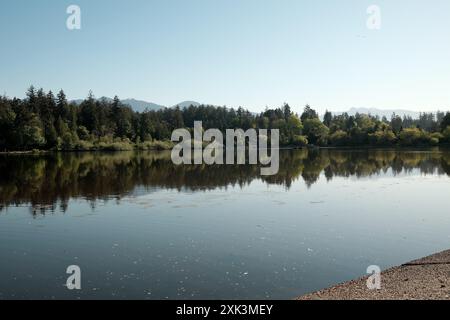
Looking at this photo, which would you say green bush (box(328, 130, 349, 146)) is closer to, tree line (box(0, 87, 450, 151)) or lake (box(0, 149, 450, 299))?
tree line (box(0, 87, 450, 151))

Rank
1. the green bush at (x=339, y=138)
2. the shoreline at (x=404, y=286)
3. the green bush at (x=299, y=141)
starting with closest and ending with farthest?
the shoreline at (x=404, y=286)
the green bush at (x=339, y=138)
the green bush at (x=299, y=141)

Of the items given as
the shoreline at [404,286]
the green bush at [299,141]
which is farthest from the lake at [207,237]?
the green bush at [299,141]

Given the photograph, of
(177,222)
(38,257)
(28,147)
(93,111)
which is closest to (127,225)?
(177,222)

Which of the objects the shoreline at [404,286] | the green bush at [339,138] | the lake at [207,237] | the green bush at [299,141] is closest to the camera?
the shoreline at [404,286]

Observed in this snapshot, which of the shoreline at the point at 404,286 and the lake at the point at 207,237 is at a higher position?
the shoreline at the point at 404,286

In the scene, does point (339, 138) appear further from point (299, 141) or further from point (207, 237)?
point (207, 237)

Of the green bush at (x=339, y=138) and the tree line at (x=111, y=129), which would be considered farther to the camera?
the green bush at (x=339, y=138)

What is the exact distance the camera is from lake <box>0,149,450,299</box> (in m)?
13.2

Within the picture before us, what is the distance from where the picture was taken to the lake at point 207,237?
13.2 meters

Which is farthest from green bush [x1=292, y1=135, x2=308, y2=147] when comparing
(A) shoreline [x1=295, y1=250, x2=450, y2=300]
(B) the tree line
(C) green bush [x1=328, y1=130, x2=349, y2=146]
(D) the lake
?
(A) shoreline [x1=295, y1=250, x2=450, y2=300]

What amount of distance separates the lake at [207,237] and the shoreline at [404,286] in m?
0.89

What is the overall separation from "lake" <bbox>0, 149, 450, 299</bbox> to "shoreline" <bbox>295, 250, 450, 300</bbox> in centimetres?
89

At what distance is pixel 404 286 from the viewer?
11852 mm

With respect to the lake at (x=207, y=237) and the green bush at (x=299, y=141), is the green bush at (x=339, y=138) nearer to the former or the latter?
the green bush at (x=299, y=141)
